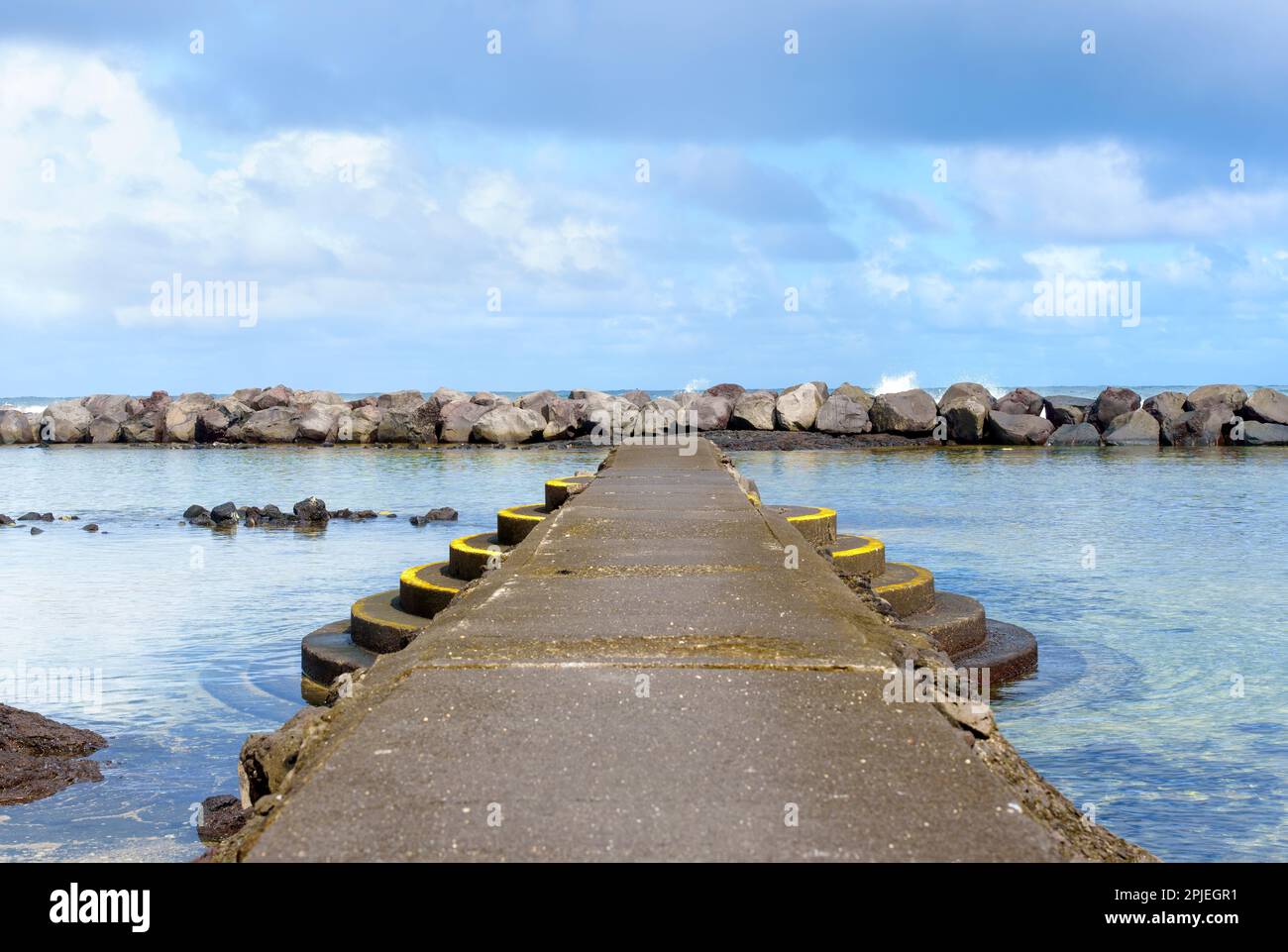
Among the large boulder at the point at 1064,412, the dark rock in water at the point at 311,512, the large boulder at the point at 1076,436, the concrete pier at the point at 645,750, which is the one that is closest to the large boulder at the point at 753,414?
the large boulder at the point at 1076,436

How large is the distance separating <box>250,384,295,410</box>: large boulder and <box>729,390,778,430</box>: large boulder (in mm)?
15294

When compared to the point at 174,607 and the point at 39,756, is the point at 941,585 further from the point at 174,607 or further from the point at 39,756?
the point at 39,756

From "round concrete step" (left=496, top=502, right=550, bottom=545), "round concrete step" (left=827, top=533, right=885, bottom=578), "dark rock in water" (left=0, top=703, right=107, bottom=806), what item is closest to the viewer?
"dark rock in water" (left=0, top=703, right=107, bottom=806)

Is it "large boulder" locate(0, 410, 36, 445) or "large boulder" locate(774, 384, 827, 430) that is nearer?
"large boulder" locate(774, 384, 827, 430)

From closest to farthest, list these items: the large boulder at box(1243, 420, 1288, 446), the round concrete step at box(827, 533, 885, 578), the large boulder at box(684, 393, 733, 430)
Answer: the round concrete step at box(827, 533, 885, 578)
the large boulder at box(1243, 420, 1288, 446)
the large boulder at box(684, 393, 733, 430)

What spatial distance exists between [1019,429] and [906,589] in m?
24.9

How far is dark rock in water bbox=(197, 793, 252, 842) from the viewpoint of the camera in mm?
5312

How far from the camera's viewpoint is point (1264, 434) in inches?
1184

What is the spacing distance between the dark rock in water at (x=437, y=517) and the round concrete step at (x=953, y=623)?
9.99 meters

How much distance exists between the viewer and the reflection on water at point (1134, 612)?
19.8ft

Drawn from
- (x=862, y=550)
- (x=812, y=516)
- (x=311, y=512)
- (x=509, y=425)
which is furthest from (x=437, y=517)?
(x=509, y=425)

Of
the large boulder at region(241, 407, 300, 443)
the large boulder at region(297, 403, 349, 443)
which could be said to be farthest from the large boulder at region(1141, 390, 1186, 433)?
the large boulder at region(241, 407, 300, 443)

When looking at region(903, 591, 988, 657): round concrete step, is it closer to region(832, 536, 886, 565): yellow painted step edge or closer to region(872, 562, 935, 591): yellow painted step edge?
region(872, 562, 935, 591): yellow painted step edge
